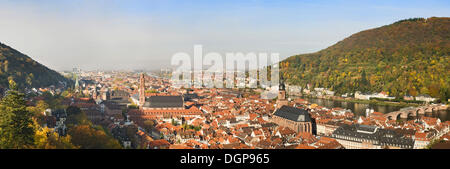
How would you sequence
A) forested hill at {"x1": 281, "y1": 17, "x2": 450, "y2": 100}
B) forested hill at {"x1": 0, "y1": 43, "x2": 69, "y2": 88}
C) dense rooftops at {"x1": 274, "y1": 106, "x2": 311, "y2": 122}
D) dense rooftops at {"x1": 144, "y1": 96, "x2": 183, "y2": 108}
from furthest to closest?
1. forested hill at {"x1": 281, "y1": 17, "x2": 450, "y2": 100}
2. forested hill at {"x1": 0, "y1": 43, "x2": 69, "y2": 88}
3. dense rooftops at {"x1": 144, "y1": 96, "x2": 183, "y2": 108}
4. dense rooftops at {"x1": 274, "y1": 106, "x2": 311, "y2": 122}

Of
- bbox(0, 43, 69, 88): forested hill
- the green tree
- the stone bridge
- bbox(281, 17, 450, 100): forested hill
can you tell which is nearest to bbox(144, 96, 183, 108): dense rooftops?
bbox(0, 43, 69, 88): forested hill

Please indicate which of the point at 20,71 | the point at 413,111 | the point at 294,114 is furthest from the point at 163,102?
the point at 20,71

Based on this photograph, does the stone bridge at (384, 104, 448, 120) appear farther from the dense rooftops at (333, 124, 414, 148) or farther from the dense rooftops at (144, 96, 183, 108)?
the dense rooftops at (144, 96, 183, 108)

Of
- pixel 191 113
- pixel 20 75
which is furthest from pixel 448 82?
pixel 20 75

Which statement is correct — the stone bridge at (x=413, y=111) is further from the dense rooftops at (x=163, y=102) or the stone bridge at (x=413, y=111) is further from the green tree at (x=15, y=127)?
the green tree at (x=15, y=127)

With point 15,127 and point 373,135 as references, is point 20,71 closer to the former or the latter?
point 15,127
